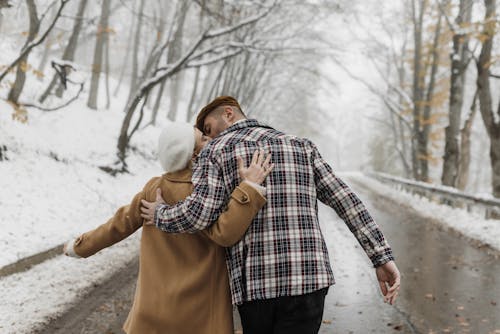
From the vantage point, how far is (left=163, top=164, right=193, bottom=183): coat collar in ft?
8.93

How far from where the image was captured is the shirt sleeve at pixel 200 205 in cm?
244

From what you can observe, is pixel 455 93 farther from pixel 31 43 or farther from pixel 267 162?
pixel 267 162

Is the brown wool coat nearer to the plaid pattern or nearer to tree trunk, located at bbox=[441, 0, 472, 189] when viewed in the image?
the plaid pattern

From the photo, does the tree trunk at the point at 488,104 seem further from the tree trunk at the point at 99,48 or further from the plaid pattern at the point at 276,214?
the tree trunk at the point at 99,48

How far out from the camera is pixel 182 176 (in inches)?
108

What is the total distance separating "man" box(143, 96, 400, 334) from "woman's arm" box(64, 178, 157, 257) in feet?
0.85

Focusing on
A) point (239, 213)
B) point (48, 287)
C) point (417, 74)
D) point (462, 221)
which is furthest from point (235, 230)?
point (417, 74)

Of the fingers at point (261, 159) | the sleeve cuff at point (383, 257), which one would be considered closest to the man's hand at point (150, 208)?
the fingers at point (261, 159)

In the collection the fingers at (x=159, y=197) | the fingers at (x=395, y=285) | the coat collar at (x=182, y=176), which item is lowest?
the fingers at (x=395, y=285)

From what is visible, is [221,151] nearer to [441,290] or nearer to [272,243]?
[272,243]

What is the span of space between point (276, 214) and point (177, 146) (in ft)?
2.17

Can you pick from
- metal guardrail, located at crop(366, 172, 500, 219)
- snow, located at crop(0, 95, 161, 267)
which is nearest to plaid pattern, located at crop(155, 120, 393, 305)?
snow, located at crop(0, 95, 161, 267)

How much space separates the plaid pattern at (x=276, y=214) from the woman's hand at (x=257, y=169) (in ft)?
0.13

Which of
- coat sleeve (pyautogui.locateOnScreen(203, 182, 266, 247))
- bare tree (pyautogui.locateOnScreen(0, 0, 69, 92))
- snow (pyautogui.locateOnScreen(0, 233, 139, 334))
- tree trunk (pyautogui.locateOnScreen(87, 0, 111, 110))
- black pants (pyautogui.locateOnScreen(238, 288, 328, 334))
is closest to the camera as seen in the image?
coat sleeve (pyautogui.locateOnScreen(203, 182, 266, 247))
